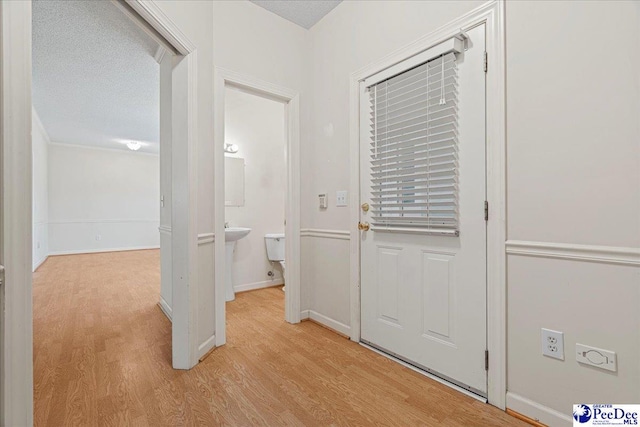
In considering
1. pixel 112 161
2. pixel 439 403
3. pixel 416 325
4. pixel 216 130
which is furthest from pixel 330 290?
pixel 112 161

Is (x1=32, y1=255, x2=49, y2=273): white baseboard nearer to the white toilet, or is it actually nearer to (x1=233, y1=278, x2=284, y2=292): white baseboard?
(x1=233, y1=278, x2=284, y2=292): white baseboard

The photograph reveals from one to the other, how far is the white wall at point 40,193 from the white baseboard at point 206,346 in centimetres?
498

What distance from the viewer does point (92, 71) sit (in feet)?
11.0

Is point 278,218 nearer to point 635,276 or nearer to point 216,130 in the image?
point 216,130

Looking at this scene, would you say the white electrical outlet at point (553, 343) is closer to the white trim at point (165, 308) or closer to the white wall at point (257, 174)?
the white trim at point (165, 308)

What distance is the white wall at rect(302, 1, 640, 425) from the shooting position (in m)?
1.17

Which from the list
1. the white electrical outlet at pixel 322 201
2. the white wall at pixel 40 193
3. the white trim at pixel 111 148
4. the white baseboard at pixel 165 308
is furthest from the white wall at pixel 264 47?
the white trim at pixel 111 148

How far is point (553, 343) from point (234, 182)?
340 cm

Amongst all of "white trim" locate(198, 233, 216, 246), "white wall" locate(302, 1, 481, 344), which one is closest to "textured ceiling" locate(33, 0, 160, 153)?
"white wall" locate(302, 1, 481, 344)

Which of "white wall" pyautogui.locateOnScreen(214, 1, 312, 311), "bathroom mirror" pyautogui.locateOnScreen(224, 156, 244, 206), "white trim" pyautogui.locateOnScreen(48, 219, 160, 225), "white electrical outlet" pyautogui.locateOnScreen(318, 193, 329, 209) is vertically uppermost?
"white wall" pyautogui.locateOnScreen(214, 1, 312, 311)

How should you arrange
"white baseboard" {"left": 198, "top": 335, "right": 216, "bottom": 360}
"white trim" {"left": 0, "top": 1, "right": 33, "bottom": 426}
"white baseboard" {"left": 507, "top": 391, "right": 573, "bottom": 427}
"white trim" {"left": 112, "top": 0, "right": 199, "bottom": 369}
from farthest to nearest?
1. "white baseboard" {"left": 198, "top": 335, "right": 216, "bottom": 360}
2. "white trim" {"left": 112, "top": 0, "right": 199, "bottom": 369}
3. "white baseboard" {"left": 507, "top": 391, "right": 573, "bottom": 427}
4. "white trim" {"left": 0, "top": 1, "right": 33, "bottom": 426}

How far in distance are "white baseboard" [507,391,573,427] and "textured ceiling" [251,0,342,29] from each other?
9.66ft

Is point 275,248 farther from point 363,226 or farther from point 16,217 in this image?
point 16,217

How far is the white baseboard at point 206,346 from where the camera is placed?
2.00 meters
